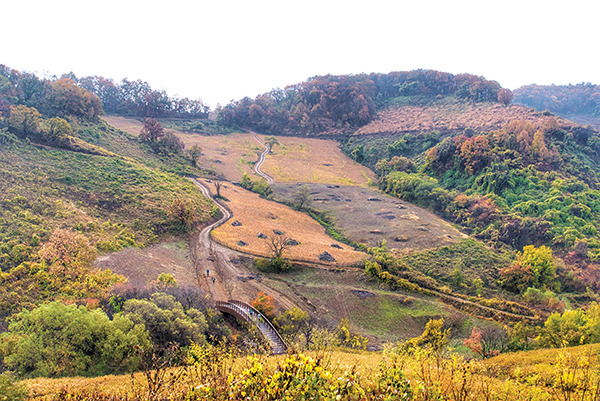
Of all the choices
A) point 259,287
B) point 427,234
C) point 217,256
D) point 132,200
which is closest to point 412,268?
point 427,234

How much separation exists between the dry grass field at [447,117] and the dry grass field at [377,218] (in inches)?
1699

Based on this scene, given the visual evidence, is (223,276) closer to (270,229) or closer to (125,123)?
(270,229)

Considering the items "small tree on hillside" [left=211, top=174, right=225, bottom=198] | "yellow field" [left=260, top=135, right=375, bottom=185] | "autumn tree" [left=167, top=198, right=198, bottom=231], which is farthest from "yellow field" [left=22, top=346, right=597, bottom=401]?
"yellow field" [left=260, top=135, right=375, bottom=185]

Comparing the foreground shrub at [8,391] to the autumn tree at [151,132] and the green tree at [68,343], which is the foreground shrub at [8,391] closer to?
the green tree at [68,343]

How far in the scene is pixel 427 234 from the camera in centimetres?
5381

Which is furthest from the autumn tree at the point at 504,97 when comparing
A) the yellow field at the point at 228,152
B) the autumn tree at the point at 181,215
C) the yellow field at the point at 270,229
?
the autumn tree at the point at 181,215

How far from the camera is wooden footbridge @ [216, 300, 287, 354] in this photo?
82.8ft

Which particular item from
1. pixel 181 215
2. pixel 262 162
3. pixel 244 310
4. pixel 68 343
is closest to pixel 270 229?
pixel 181 215

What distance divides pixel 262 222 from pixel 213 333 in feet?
104

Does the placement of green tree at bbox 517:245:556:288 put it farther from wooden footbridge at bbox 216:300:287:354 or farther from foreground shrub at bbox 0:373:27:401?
foreground shrub at bbox 0:373:27:401

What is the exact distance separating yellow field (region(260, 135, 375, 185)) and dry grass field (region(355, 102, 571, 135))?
1883 centimetres

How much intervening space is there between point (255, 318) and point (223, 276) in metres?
12.3

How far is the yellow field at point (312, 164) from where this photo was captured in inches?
3489

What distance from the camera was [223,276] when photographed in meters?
39.5
